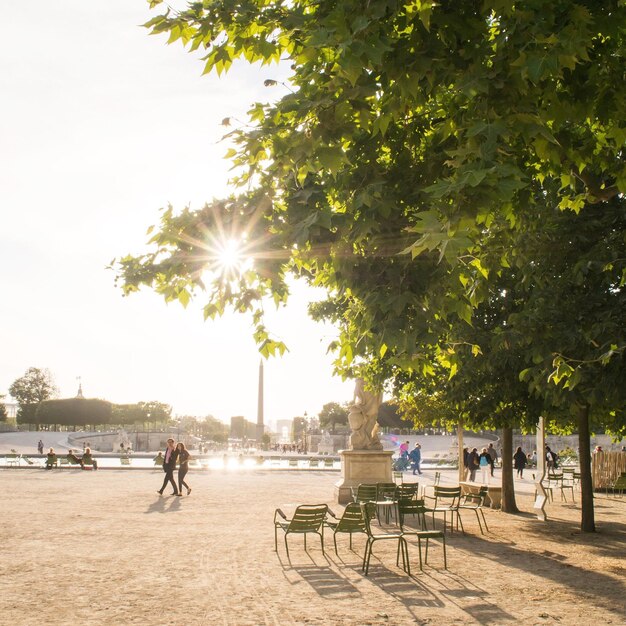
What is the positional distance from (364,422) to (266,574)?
37.3 feet

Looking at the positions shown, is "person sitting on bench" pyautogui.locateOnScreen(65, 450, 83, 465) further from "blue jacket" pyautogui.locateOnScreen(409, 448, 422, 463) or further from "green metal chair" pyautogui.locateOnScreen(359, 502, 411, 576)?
"green metal chair" pyautogui.locateOnScreen(359, 502, 411, 576)

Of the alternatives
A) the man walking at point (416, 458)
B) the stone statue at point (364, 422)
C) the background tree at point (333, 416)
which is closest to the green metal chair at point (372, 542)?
the stone statue at point (364, 422)

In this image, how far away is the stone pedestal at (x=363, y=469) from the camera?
67.3ft

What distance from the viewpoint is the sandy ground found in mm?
7895

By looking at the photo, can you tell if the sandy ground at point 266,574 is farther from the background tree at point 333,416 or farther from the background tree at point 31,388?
the background tree at point 31,388

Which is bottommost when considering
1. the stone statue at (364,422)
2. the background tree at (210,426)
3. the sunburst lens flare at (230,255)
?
the background tree at (210,426)

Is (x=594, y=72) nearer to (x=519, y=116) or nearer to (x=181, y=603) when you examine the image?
(x=519, y=116)

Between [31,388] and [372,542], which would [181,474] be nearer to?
[372,542]

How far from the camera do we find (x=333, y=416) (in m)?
116

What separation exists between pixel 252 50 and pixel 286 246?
1514 millimetres

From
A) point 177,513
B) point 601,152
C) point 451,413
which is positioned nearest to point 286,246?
point 601,152

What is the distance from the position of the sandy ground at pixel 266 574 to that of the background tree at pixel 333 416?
93.7 metres

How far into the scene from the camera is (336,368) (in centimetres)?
915

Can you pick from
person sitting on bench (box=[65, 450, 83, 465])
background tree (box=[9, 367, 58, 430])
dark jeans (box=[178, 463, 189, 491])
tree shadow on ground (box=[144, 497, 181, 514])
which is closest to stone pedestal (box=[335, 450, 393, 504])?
tree shadow on ground (box=[144, 497, 181, 514])
